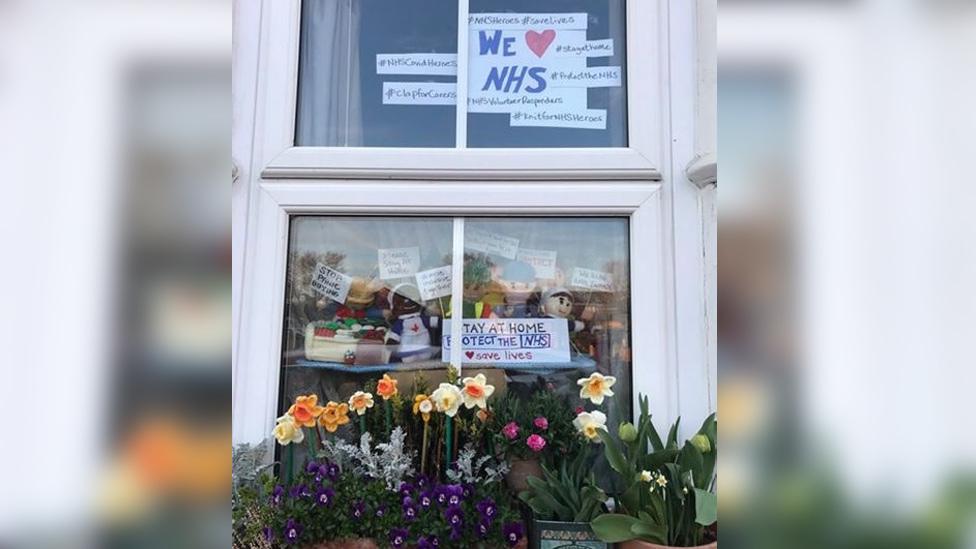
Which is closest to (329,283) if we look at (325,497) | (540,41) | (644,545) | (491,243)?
(491,243)

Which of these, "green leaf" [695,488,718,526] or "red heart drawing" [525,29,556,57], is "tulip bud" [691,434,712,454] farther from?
"red heart drawing" [525,29,556,57]

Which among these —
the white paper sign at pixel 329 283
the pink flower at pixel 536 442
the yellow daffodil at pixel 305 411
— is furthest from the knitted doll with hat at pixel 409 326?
the pink flower at pixel 536 442

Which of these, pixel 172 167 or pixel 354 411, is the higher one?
pixel 172 167

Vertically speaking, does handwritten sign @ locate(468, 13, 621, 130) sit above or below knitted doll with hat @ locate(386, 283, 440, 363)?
above

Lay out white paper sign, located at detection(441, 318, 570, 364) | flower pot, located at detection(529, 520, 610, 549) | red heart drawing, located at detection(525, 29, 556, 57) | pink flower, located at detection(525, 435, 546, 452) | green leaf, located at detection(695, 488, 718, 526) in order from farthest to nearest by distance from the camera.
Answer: red heart drawing, located at detection(525, 29, 556, 57) < white paper sign, located at detection(441, 318, 570, 364) < pink flower, located at detection(525, 435, 546, 452) < flower pot, located at detection(529, 520, 610, 549) < green leaf, located at detection(695, 488, 718, 526)

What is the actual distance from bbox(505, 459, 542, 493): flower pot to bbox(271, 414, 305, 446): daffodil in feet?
1.75

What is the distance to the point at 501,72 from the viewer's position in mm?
1764

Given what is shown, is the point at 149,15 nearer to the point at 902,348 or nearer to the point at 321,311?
the point at 902,348

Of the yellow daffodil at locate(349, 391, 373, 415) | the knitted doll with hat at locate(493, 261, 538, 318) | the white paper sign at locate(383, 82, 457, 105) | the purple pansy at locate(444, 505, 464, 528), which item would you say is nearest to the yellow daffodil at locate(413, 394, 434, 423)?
the yellow daffodil at locate(349, 391, 373, 415)

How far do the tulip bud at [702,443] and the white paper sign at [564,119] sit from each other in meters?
0.87

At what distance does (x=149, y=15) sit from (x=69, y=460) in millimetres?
450

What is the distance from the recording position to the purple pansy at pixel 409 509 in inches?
54.5

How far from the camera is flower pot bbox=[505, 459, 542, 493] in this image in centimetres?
151

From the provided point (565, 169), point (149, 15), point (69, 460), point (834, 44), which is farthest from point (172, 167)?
point (565, 169)
